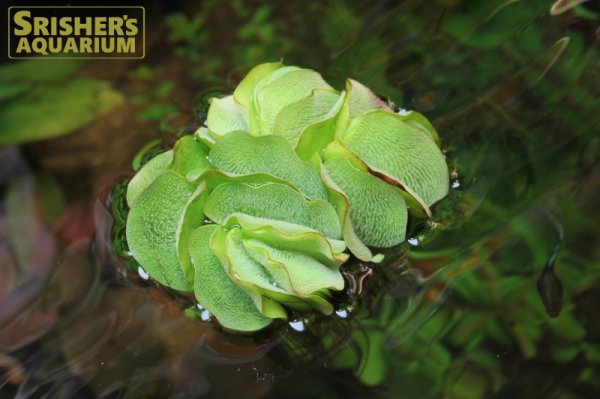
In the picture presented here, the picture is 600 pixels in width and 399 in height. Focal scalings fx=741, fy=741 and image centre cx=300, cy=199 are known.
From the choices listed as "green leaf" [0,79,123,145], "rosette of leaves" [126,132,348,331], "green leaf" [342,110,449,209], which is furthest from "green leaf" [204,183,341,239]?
"green leaf" [0,79,123,145]

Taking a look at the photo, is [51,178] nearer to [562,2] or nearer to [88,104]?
[88,104]

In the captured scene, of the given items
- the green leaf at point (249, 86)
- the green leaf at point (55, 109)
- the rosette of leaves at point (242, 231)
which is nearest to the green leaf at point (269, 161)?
the rosette of leaves at point (242, 231)

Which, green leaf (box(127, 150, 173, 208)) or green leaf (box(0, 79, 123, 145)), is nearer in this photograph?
green leaf (box(127, 150, 173, 208))

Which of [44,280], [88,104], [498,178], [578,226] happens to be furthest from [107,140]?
[578,226]

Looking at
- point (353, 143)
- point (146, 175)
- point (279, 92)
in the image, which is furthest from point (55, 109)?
point (353, 143)

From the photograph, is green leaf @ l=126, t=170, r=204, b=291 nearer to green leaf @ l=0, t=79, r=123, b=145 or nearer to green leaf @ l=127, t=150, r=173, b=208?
green leaf @ l=127, t=150, r=173, b=208

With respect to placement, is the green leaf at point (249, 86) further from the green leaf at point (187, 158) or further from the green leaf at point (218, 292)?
the green leaf at point (218, 292)

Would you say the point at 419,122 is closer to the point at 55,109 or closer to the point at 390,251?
the point at 390,251
